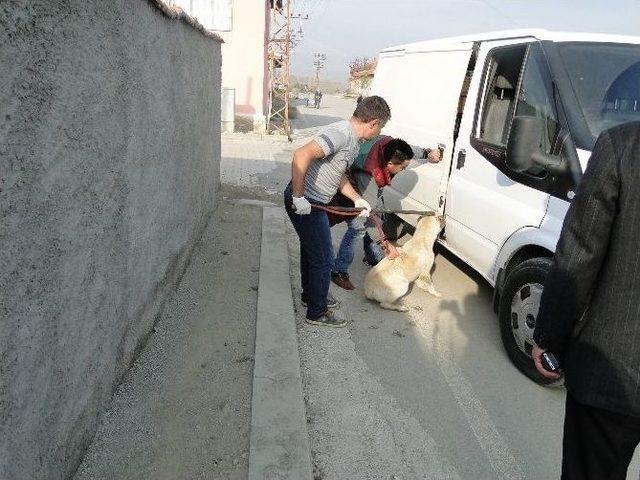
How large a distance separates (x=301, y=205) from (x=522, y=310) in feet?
5.66

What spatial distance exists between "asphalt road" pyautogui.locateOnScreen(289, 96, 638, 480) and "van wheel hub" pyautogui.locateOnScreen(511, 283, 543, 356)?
0.82ft

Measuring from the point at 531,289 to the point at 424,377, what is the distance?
952 mm

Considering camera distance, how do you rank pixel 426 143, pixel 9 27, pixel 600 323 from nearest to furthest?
pixel 9 27, pixel 600 323, pixel 426 143

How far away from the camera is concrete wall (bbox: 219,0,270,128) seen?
16203 millimetres

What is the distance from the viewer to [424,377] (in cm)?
331

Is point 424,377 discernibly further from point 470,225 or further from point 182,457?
point 182,457

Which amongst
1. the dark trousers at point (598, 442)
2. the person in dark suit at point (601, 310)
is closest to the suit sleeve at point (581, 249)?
the person in dark suit at point (601, 310)

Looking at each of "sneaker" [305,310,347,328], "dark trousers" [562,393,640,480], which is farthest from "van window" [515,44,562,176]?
"dark trousers" [562,393,640,480]

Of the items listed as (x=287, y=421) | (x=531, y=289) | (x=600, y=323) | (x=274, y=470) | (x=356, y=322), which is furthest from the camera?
(x=356, y=322)

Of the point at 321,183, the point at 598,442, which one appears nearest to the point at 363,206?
the point at 321,183

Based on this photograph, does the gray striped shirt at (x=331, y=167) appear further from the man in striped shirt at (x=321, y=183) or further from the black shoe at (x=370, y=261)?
the black shoe at (x=370, y=261)

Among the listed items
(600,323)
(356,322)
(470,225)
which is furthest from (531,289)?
(600,323)

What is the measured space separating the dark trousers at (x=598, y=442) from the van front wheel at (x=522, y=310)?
1.65 meters

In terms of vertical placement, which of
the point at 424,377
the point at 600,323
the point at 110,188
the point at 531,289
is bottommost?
the point at 424,377
